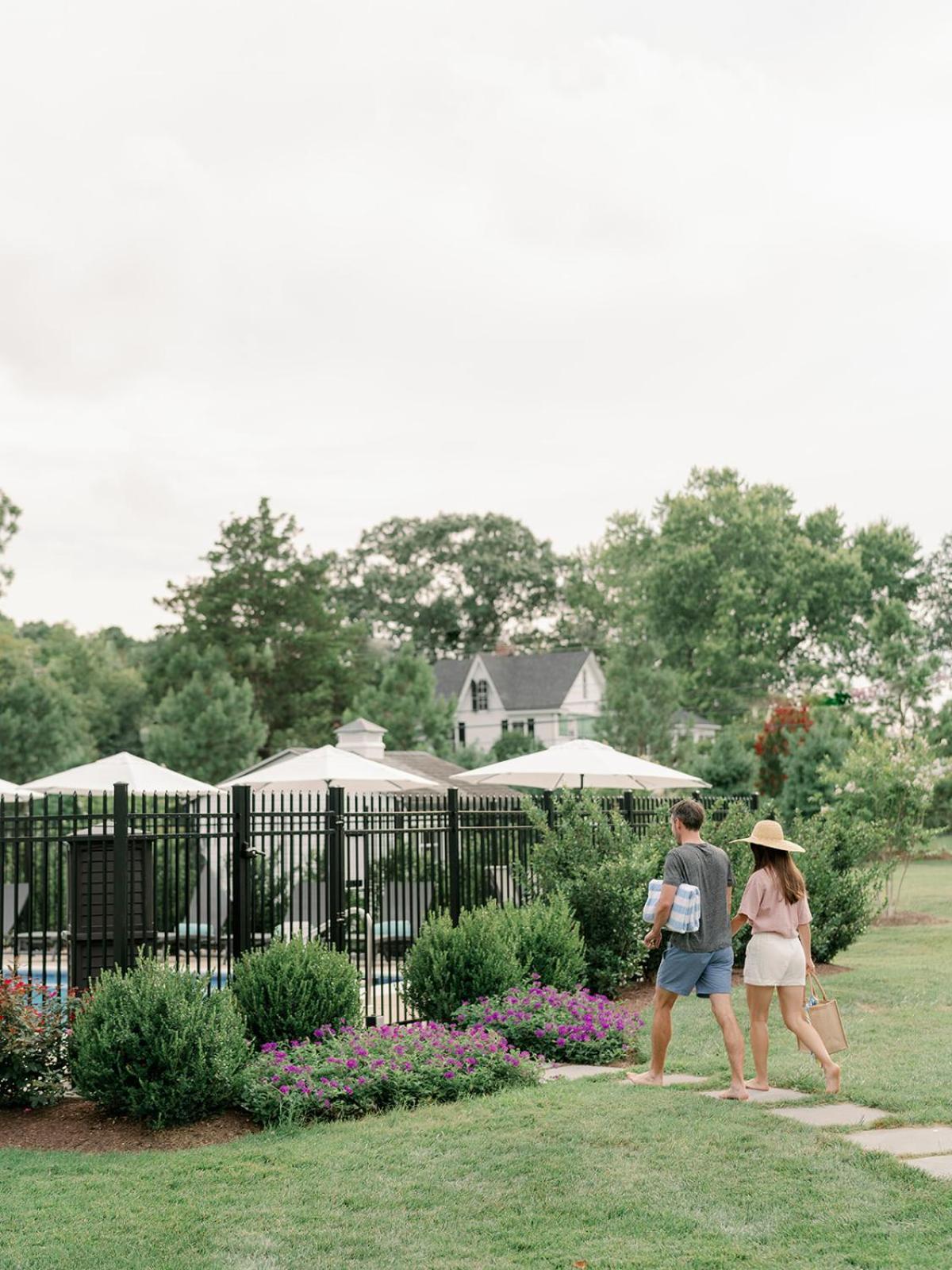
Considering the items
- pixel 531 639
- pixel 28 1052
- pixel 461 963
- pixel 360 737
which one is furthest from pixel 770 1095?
pixel 531 639

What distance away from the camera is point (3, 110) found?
15125mm

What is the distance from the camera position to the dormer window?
63250mm

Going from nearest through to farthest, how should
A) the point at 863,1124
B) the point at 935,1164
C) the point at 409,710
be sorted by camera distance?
the point at 935,1164 < the point at 863,1124 < the point at 409,710

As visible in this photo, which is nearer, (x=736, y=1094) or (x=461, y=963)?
(x=736, y=1094)

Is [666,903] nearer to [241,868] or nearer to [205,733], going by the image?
[241,868]

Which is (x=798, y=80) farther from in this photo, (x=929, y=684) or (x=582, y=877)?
(x=929, y=684)

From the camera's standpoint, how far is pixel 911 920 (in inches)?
798

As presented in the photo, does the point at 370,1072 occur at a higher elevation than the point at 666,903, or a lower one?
lower

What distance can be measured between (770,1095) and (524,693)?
54.4m

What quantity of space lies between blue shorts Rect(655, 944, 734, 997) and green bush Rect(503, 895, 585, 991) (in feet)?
8.84

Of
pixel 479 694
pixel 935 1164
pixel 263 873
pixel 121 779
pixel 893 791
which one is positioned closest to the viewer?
pixel 935 1164

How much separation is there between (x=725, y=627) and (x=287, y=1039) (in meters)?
52.9

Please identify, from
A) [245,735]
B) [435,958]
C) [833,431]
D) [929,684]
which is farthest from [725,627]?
[435,958]

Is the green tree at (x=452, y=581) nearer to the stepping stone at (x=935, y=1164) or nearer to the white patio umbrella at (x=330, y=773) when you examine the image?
the white patio umbrella at (x=330, y=773)
